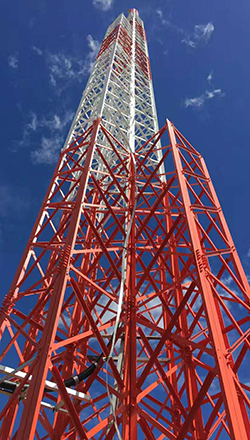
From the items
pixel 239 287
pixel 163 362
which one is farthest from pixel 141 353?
pixel 239 287

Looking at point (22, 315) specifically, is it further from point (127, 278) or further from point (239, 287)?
point (239, 287)

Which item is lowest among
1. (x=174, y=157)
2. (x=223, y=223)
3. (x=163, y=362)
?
(x=163, y=362)

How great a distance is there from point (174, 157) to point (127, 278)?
5.20m

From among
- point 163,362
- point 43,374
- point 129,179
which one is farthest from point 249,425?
point 129,179

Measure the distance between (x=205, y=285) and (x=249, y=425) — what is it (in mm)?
3783

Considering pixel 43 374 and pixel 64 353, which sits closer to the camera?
pixel 43 374

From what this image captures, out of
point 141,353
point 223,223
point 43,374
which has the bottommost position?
point 43,374

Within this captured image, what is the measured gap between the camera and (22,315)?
32.1 ft

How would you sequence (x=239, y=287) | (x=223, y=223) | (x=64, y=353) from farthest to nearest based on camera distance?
(x=223, y=223)
(x=64, y=353)
(x=239, y=287)

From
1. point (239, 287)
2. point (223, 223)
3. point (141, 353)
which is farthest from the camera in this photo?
point (141, 353)

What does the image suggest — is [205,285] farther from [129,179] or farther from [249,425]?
[129,179]

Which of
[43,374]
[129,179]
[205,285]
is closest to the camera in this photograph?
[43,374]

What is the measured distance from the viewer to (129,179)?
53.0 feet

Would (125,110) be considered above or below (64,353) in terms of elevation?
above
